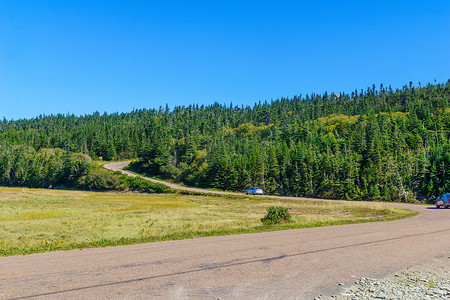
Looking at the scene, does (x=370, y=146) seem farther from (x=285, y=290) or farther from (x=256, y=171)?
(x=285, y=290)

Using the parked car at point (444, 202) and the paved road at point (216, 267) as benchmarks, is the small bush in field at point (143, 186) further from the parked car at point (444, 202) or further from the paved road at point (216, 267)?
the paved road at point (216, 267)

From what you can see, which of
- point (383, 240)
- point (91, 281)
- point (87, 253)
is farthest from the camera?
point (383, 240)

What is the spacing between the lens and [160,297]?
8242 millimetres

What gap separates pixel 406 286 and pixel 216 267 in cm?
588

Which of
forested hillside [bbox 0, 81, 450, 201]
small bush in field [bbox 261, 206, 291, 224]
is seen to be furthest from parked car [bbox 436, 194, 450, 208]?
small bush in field [bbox 261, 206, 291, 224]

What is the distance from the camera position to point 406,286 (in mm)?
9172

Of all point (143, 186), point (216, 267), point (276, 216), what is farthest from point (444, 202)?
point (143, 186)

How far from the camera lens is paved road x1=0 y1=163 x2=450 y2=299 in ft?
28.5

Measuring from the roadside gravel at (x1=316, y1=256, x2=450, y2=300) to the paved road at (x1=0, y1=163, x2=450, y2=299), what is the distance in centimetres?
45

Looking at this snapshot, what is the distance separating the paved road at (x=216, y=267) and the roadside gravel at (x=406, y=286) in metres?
0.45

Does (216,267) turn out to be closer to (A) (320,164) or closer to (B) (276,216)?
(B) (276,216)

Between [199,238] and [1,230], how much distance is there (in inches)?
597

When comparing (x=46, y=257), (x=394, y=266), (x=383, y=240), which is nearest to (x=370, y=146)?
(x=383, y=240)

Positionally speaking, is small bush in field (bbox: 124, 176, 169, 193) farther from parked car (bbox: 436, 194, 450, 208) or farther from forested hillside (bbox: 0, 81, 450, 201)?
parked car (bbox: 436, 194, 450, 208)
